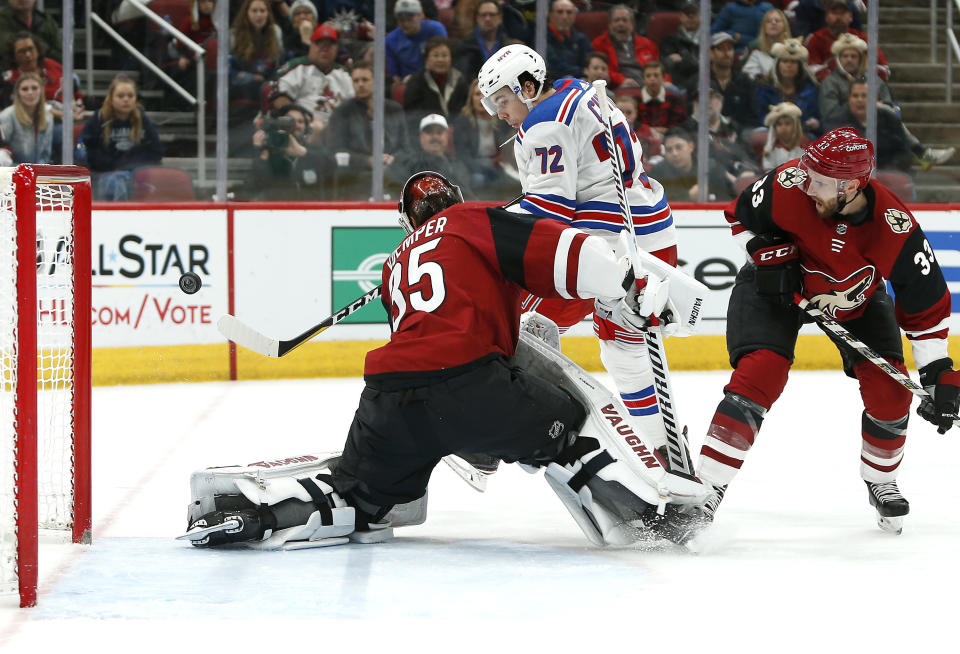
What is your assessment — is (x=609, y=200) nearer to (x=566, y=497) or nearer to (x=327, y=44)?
(x=566, y=497)

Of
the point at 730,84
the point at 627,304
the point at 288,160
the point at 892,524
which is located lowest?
the point at 892,524

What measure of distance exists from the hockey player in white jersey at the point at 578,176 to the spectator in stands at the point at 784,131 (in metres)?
2.67

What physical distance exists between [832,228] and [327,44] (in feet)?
12.1

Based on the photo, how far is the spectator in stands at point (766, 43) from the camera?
6613mm

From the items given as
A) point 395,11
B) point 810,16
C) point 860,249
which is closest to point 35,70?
point 395,11

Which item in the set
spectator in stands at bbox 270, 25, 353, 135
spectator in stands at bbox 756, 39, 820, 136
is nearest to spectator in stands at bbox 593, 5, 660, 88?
spectator in stands at bbox 756, 39, 820, 136

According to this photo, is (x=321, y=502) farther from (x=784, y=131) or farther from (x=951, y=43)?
(x=951, y=43)

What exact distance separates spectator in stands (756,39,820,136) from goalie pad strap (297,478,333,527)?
426 cm

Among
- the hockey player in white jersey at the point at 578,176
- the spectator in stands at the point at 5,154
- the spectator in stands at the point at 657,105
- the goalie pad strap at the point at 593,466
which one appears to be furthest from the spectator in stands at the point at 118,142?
the goalie pad strap at the point at 593,466

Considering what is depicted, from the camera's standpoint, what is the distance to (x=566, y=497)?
2.99 m

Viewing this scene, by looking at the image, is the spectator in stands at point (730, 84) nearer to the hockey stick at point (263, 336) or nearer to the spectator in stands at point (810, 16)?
the spectator in stands at point (810, 16)

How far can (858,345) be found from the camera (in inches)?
125

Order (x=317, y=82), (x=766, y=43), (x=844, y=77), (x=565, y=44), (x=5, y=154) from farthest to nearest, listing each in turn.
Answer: (x=766, y=43)
(x=844, y=77)
(x=565, y=44)
(x=317, y=82)
(x=5, y=154)

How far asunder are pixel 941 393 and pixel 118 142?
4.18m
